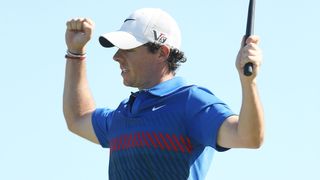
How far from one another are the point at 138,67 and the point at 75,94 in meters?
1.54

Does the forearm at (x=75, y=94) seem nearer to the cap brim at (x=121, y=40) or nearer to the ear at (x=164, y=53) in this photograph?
the cap brim at (x=121, y=40)

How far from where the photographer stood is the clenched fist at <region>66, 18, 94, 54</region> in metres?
A: 10.5

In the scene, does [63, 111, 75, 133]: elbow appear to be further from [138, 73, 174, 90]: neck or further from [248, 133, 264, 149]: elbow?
[248, 133, 264, 149]: elbow

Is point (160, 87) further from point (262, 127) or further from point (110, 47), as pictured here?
point (262, 127)

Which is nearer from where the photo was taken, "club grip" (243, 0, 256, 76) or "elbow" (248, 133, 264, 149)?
"club grip" (243, 0, 256, 76)

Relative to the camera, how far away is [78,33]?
1058 cm

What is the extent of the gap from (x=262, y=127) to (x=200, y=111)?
80 cm

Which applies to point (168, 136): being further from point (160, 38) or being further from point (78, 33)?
point (78, 33)

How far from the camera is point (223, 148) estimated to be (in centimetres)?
851

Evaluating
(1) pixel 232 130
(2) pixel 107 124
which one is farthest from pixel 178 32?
(1) pixel 232 130

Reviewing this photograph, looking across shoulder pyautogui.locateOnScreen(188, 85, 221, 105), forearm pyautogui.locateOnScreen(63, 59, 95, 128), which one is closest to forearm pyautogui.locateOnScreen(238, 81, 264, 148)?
shoulder pyautogui.locateOnScreen(188, 85, 221, 105)

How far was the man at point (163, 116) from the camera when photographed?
8227 mm

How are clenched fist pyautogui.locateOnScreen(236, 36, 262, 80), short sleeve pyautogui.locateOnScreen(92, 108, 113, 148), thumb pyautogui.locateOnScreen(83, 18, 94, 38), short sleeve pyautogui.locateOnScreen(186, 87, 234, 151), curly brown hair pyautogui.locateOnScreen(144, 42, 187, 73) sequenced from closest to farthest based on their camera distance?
clenched fist pyautogui.locateOnScreen(236, 36, 262, 80), short sleeve pyautogui.locateOnScreen(186, 87, 234, 151), curly brown hair pyautogui.locateOnScreen(144, 42, 187, 73), short sleeve pyautogui.locateOnScreen(92, 108, 113, 148), thumb pyautogui.locateOnScreen(83, 18, 94, 38)

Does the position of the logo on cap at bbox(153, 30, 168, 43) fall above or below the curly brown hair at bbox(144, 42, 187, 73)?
above
